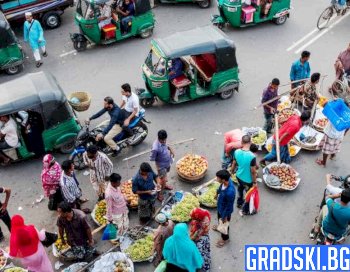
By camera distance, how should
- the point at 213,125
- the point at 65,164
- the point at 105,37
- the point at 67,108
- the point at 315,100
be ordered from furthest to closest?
the point at 105,37
the point at 213,125
the point at 315,100
the point at 67,108
the point at 65,164

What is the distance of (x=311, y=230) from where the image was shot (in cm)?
914

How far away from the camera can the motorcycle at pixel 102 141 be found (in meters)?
10.2

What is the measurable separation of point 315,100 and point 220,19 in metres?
5.36

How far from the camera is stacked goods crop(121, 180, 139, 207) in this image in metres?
9.39

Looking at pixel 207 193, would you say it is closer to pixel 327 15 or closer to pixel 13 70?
pixel 13 70

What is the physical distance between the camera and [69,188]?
8.59 m

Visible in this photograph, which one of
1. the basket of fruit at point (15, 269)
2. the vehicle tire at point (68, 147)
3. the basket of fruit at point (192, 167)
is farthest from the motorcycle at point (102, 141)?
the basket of fruit at point (15, 269)

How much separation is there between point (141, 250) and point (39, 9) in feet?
31.6

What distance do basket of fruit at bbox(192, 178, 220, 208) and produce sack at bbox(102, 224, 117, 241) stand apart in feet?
6.25

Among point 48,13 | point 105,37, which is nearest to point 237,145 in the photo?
point 105,37

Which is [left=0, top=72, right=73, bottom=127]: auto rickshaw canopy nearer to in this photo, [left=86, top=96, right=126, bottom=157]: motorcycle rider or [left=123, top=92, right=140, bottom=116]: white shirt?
[left=86, top=96, right=126, bottom=157]: motorcycle rider

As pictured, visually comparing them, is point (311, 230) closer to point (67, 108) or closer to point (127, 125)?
point (127, 125)

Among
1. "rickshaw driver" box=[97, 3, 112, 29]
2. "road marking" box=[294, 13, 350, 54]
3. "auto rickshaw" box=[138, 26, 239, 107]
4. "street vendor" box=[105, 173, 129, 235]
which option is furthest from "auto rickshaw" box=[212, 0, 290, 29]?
"street vendor" box=[105, 173, 129, 235]

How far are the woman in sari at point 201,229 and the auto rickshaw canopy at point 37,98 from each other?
4.17 meters
